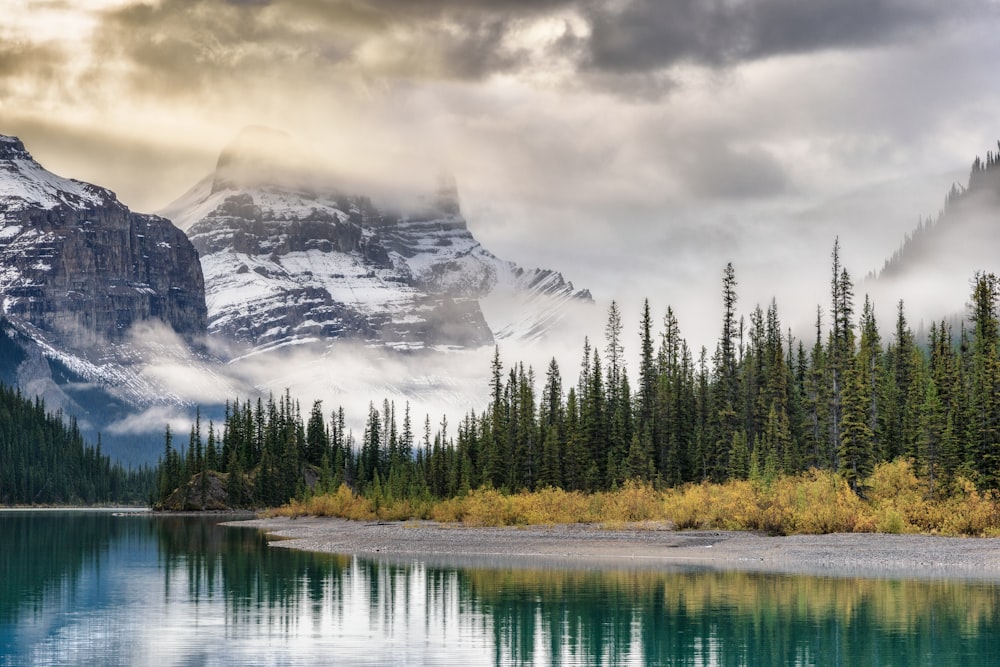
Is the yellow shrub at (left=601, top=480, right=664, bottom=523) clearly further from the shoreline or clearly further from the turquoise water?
the turquoise water

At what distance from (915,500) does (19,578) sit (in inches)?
2220

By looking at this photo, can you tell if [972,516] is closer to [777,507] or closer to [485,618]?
[777,507]

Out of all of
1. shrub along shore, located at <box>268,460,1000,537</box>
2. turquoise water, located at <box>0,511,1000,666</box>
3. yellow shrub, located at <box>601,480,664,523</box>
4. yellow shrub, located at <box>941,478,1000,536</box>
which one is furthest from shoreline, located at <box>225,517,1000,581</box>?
turquoise water, located at <box>0,511,1000,666</box>

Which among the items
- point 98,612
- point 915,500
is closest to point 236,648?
point 98,612

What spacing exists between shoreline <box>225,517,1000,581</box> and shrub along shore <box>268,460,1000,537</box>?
199 cm

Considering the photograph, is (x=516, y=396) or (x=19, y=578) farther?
(x=516, y=396)

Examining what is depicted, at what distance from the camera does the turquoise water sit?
131 ft

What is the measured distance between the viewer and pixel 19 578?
230ft

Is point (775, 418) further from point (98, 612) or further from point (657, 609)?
point (98, 612)

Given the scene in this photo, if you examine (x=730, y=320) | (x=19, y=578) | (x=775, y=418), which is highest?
(x=730, y=320)

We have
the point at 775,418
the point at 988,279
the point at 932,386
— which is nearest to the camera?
the point at 932,386

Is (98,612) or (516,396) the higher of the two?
(516,396)

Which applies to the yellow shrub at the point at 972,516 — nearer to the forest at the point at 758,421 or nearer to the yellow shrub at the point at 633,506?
the forest at the point at 758,421

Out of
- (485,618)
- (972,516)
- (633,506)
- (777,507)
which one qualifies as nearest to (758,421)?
(633,506)
